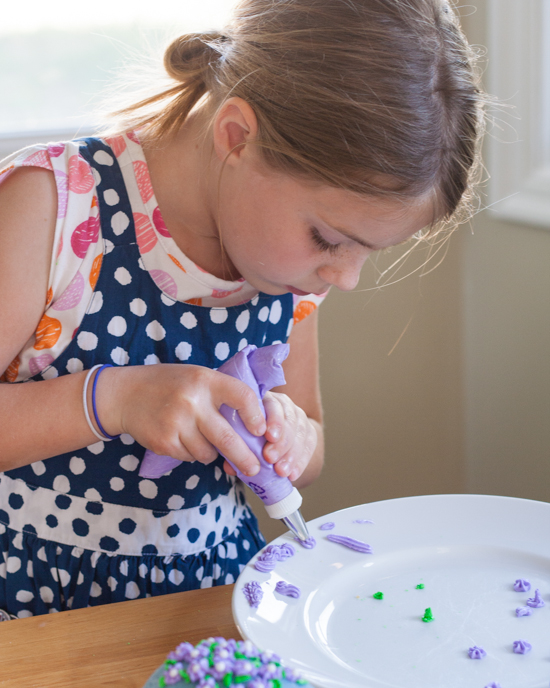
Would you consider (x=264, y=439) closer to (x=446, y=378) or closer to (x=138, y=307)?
(x=138, y=307)

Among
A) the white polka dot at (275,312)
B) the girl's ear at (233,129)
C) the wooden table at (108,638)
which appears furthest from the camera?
the white polka dot at (275,312)

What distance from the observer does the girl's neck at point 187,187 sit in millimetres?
697

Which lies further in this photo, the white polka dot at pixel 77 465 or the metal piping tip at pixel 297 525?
the white polka dot at pixel 77 465

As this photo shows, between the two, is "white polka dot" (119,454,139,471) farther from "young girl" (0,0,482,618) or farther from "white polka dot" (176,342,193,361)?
"white polka dot" (176,342,193,361)

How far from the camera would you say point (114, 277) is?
69 centimetres

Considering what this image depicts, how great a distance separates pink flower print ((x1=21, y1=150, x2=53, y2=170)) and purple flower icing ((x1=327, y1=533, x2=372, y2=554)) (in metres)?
0.42

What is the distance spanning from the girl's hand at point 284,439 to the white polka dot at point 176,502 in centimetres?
16

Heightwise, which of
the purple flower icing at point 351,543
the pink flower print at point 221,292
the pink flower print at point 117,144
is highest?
the pink flower print at point 117,144

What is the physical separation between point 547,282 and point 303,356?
370 mm

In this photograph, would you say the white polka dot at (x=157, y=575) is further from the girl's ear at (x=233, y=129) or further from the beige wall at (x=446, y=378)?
the beige wall at (x=446, y=378)

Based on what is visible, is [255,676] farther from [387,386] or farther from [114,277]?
[387,386]

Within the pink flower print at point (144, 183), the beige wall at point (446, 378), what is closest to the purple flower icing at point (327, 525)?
the pink flower print at point (144, 183)

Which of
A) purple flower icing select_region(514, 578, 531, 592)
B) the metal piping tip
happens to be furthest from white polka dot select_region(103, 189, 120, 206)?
purple flower icing select_region(514, 578, 531, 592)

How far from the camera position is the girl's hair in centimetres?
56
